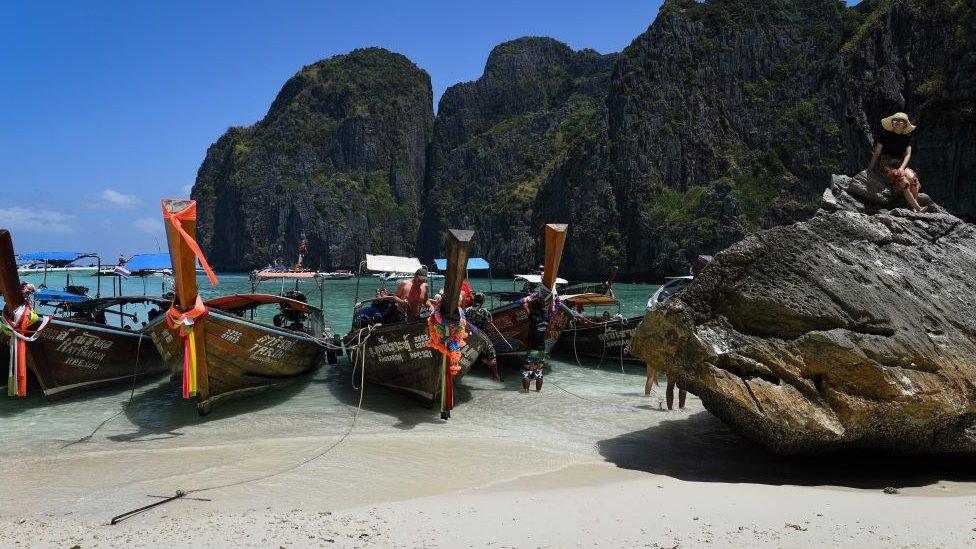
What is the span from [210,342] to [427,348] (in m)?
2.97

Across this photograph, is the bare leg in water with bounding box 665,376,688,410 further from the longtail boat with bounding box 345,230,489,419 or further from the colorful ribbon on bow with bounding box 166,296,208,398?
the colorful ribbon on bow with bounding box 166,296,208,398

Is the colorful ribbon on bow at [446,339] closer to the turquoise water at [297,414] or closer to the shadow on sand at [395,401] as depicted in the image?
the shadow on sand at [395,401]

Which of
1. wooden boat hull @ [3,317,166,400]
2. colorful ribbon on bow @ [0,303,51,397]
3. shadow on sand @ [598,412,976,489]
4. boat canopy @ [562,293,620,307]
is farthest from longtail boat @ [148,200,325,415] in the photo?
boat canopy @ [562,293,620,307]

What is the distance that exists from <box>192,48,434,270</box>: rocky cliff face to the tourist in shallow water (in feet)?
375

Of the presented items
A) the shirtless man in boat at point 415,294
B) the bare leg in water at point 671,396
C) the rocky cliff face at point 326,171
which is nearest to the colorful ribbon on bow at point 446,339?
the shirtless man in boat at point 415,294

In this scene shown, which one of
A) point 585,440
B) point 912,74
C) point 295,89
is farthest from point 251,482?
point 295,89

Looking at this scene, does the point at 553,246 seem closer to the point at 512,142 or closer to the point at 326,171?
the point at 512,142

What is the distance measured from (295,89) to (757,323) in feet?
532

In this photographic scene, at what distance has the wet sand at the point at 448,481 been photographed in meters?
4.69

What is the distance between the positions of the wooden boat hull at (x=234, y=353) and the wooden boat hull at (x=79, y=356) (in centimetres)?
77

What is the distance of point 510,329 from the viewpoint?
13.2 m

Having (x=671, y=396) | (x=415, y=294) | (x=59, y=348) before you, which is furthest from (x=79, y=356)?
(x=671, y=396)

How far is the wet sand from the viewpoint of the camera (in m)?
4.69

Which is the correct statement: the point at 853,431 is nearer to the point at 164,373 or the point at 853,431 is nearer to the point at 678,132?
the point at 164,373
